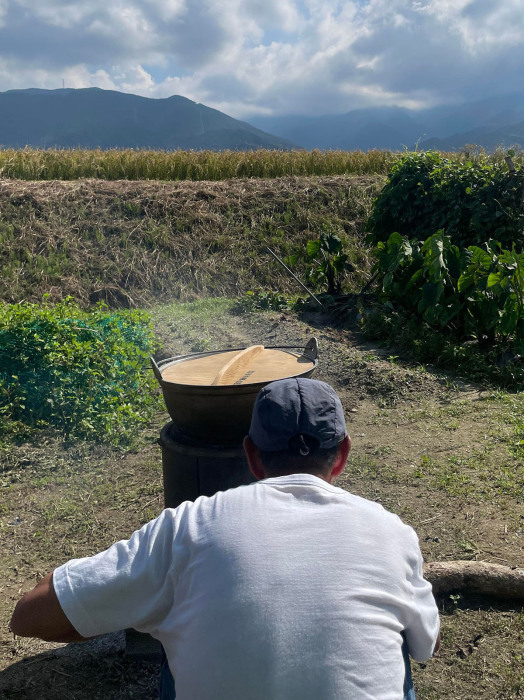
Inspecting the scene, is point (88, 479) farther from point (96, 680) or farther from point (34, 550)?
point (96, 680)

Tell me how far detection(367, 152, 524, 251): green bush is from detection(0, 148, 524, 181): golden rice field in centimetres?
383

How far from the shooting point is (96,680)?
2.85m

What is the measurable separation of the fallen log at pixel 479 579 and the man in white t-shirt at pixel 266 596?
5.63 ft

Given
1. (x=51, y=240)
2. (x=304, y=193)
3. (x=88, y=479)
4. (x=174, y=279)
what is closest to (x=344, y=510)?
(x=88, y=479)

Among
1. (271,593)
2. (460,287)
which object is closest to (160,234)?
(460,287)

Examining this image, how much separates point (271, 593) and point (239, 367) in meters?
1.85

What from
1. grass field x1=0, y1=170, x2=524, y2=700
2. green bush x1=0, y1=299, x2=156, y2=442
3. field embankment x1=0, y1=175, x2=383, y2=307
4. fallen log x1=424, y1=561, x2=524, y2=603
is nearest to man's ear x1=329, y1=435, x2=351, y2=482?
grass field x1=0, y1=170, x2=524, y2=700

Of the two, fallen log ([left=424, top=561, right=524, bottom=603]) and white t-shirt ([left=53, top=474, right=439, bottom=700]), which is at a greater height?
white t-shirt ([left=53, top=474, right=439, bottom=700])

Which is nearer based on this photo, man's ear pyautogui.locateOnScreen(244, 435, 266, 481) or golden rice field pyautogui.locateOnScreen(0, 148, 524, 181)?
man's ear pyautogui.locateOnScreen(244, 435, 266, 481)

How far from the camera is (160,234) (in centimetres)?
1216

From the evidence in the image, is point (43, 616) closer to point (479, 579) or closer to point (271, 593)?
point (271, 593)

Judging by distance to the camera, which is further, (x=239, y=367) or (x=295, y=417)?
(x=239, y=367)

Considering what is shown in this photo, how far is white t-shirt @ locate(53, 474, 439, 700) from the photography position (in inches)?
51.8

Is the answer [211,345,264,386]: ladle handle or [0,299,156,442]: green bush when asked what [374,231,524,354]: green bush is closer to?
[0,299,156,442]: green bush
